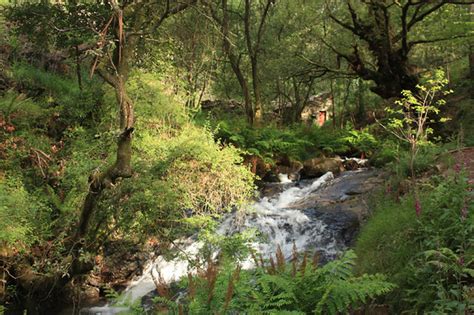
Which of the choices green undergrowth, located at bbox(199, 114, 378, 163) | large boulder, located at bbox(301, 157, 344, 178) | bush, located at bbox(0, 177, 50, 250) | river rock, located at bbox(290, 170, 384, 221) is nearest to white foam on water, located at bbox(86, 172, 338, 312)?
river rock, located at bbox(290, 170, 384, 221)

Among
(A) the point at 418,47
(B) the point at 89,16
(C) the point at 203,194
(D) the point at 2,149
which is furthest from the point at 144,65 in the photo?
(A) the point at 418,47

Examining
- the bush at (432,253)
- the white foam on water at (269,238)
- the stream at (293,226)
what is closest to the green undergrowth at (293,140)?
the stream at (293,226)

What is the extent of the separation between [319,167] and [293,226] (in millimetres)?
6216

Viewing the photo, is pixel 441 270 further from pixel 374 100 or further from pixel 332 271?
pixel 374 100

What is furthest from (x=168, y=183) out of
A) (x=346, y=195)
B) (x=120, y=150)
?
(x=346, y=195)

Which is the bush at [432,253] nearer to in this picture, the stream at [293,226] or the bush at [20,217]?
the stream at [293,226]

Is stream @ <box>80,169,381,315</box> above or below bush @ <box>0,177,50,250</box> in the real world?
below

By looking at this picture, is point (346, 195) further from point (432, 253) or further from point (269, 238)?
point (432, 253)

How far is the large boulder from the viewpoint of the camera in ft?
51.8

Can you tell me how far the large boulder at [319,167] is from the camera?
15.8 metres

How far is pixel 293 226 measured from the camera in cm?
1000

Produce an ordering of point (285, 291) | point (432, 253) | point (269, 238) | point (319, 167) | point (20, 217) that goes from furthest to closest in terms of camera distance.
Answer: point (319, 167) → point (269, 238) → point (20, 217) → point (432, 253) → point (285, 291)

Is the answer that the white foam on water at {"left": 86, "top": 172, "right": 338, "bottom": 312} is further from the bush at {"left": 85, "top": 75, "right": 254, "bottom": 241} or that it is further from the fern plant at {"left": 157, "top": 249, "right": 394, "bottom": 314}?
the fern plant at {"left": 157, "top": 249, "right": 394, "bottom": 314}

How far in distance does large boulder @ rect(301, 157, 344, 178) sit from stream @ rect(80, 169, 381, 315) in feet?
8.96
